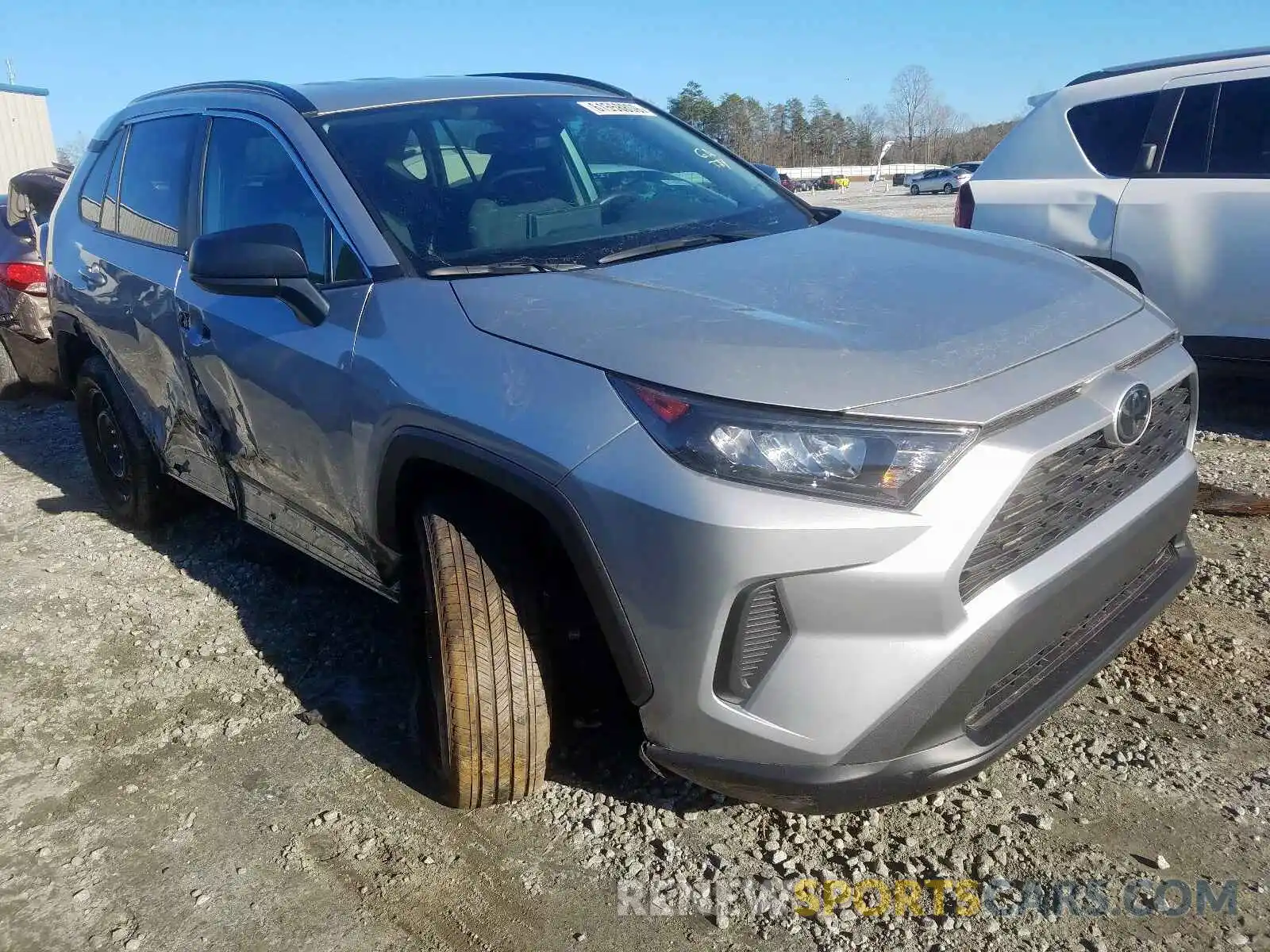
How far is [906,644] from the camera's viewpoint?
1.89 meters

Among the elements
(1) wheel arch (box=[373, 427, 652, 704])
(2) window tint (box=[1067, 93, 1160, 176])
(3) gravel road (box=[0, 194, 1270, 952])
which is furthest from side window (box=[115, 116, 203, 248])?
(2) window tint (box=[1067, 93, 1160, 176])

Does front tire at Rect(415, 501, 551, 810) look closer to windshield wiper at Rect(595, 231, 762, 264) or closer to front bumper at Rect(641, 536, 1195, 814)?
front bumper at Rect(641, 536, 1195, 814)

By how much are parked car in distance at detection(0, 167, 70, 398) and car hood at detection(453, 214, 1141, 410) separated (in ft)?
16.9

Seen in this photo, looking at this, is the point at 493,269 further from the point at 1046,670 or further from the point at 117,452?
the point at 117,452

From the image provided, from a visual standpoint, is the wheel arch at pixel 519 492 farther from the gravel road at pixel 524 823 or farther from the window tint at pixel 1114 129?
the window tint at pixel 1114 129

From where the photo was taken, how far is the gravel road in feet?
7.23

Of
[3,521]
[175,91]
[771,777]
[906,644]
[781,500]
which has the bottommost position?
[3,521]

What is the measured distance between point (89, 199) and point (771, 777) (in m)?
3.97

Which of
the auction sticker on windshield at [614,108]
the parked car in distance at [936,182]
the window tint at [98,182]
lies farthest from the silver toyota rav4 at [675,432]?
the parked car in distance at [936,182]

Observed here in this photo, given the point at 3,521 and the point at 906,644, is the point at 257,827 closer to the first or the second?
the point at 906,644

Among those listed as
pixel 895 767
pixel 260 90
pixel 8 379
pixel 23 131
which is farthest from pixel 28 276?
pixel 23 131

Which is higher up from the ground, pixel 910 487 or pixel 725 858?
pixel 910 487

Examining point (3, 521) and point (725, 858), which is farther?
point (3, 521)

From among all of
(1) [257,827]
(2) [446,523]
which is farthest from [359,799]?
(2) [446,523]
